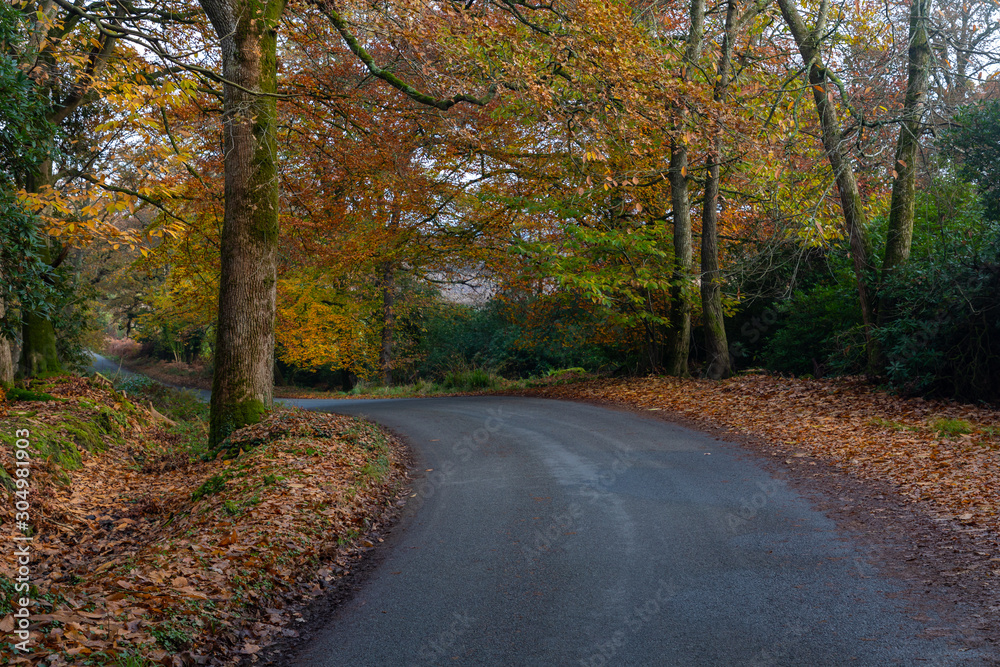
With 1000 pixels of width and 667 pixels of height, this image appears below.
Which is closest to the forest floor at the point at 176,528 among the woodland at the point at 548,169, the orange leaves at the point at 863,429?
the woodland at the point at 548,169

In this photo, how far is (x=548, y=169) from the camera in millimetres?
18016

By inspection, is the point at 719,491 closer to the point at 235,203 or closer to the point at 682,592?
the point at 682,592

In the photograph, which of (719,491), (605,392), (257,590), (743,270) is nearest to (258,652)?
(257,590)

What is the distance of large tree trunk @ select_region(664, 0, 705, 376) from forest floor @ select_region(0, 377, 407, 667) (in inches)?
384

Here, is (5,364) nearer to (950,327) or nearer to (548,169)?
(548,169)

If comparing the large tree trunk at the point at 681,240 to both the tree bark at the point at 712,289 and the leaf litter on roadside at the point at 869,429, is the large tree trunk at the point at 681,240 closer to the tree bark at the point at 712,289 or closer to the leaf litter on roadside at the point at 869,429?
the tree bark at the point at 712,289

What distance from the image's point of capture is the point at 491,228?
779 inches

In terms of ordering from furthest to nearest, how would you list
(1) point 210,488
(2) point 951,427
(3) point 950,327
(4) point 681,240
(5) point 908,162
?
(4) point 681,240 < (5) point 908,162 < (3) point 950,327 < (2) point 951,427 < (1) point 210,488

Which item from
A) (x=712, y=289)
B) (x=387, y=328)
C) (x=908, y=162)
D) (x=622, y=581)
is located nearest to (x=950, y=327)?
(x=908, y=162)

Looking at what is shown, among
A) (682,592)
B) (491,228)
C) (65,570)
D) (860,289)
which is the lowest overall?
(65,570)

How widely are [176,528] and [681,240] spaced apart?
47.9 feet

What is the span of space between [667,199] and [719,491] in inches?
539

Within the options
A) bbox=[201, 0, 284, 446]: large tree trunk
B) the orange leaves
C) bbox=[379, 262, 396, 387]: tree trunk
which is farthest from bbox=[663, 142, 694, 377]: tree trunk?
bbox=[379, 262, 396, 387]: tree trunk

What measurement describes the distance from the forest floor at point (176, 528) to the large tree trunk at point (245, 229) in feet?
2.36
